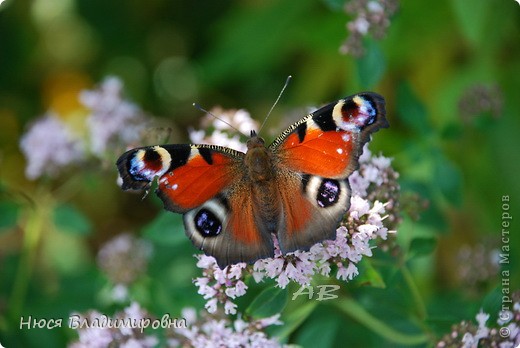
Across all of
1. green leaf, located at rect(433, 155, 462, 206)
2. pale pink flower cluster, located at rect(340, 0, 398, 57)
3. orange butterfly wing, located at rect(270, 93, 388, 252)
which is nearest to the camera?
orange butterfly wing, located at rect(270, 93, 388, 252)

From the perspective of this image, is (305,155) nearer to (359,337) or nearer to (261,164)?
(261,164)

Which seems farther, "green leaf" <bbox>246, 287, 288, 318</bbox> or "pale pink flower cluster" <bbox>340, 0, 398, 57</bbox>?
"pale pink flower cluster" <bbox>340, 0, 398, 57</bbox>

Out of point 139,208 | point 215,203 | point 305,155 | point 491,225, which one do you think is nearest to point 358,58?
point 305,155

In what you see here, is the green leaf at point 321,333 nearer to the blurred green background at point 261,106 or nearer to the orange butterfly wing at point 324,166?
the blurred green background at point 261,106

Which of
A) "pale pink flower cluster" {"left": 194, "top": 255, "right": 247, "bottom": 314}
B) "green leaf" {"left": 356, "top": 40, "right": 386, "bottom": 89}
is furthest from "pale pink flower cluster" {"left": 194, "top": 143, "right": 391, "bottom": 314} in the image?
"green leaf" {"left": 356, "top": 40, "right": 386, "bottom": 89}

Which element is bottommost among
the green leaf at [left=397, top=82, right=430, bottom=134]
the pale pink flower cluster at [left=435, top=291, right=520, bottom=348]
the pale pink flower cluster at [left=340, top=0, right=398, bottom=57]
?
the pale pink flower cluster at [left=435, top=291, right=520, bottom=348]

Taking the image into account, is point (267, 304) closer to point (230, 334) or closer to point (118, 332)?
point (230, 334)

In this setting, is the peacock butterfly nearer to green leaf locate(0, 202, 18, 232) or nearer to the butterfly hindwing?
the butterfly hindwing
